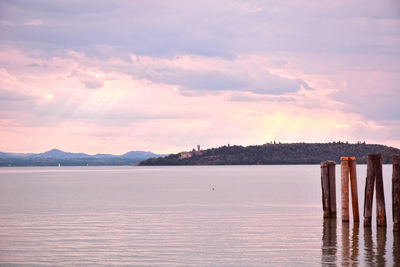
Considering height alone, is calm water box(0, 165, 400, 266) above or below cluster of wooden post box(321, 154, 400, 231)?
below

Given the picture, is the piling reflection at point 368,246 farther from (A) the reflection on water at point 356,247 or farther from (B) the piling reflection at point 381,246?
(B) the piling reflection at point 381,246

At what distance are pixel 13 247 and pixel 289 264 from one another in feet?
42.0

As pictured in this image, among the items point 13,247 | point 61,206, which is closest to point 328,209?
point 13,247

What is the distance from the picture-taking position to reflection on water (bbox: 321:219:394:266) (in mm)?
26078

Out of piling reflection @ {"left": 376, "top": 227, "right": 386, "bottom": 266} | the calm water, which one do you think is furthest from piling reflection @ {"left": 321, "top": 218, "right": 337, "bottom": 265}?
piling reflection @ {"left": 376, "top": 227, "right": 386, "bottom": 266}

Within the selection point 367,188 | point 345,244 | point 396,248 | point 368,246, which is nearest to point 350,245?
point 345,244

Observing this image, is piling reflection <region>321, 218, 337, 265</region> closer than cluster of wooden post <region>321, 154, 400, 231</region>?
Yes

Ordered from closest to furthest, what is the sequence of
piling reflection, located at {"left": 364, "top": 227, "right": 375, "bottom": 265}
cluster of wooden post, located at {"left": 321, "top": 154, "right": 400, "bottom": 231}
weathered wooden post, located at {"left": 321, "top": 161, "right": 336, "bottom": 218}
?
piling reflection, located at {"left": 364, "top": 227, "right": 375, "bottom": 265}
cluster of wooden post, located at {"left": 321, "top": 154, "right": 400, "bottom": 231}
weathered wooden post, located at {"left": 321, "top": 161, "right": 336, "bottom": 218}

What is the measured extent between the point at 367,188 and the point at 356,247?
12.5ft

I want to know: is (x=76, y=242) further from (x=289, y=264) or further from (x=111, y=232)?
(x=289, y=264)

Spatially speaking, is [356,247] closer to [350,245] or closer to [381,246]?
[350,245]

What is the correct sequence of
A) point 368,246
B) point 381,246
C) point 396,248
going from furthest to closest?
point 368,246, point 381,246, point 396,248

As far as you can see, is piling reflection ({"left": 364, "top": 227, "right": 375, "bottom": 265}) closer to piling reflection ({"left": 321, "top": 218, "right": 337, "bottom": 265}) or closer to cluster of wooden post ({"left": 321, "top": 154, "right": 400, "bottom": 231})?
cluster of wooden post ({"left": 321, "top": 154, "right": 400, "bottom": 231})

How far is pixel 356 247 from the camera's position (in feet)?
97.1
